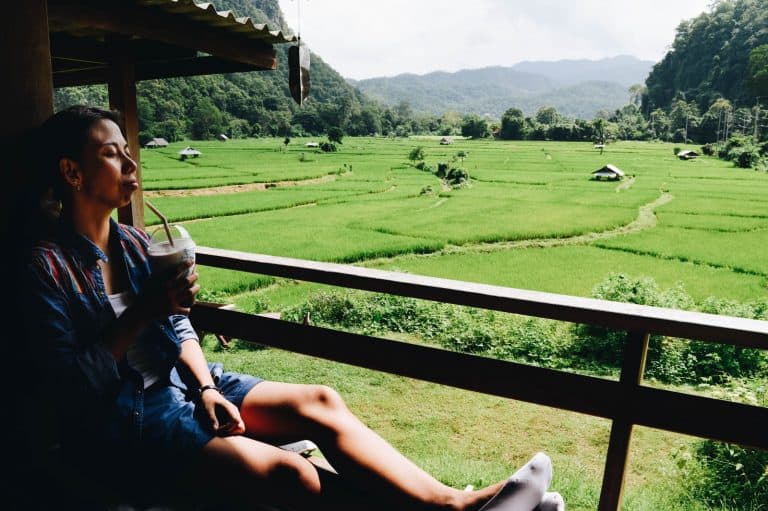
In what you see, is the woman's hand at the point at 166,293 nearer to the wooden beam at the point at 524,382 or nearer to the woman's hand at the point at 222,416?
the woman's hand at the point at 222,416

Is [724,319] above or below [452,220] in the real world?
above

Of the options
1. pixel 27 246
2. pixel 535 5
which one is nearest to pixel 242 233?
pixel 27 246

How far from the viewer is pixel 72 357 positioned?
0.97 meters

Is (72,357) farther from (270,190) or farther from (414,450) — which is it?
(270,190)

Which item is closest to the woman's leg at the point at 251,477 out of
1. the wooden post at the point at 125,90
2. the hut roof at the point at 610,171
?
the wooden post at the point at 125,90

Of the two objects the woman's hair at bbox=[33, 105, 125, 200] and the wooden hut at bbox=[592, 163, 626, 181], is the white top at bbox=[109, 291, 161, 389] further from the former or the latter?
the wooden hut at bbox=[592, 163, 626, 181]

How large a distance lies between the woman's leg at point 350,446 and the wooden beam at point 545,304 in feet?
1.23

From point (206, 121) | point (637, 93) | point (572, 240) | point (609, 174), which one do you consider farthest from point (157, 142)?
point (637, 93)

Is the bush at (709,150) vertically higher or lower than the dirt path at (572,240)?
higher

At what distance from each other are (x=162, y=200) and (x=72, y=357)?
21.0m

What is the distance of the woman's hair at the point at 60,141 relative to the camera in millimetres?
1057

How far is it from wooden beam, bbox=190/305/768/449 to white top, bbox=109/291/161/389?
0.53m

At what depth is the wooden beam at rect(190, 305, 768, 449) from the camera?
1.14 metres

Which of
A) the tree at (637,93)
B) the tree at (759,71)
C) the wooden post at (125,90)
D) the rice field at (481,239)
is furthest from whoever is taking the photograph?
the tree at (637,93)
